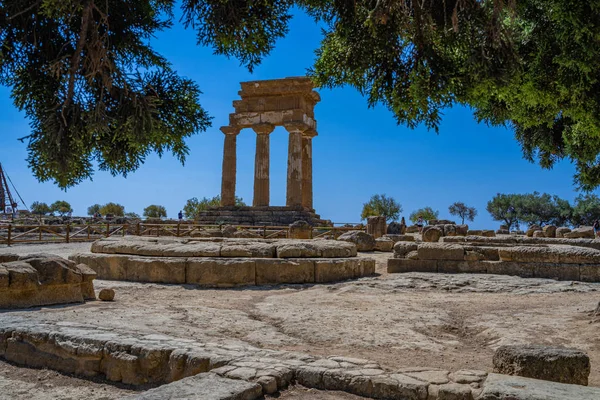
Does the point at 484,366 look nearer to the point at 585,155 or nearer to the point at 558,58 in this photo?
the point at 558,58

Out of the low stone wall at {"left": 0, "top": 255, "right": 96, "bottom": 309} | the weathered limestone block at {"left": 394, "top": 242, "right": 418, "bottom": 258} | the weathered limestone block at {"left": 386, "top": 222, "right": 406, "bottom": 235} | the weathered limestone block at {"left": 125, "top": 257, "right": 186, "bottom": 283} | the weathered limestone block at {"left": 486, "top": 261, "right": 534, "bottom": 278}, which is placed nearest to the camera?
the low stone wall at {"left": 0, "top": 255, "right": 96, "bottom": 309}

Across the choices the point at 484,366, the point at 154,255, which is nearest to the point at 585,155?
the point at 484,366

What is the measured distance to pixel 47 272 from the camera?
26.4 feet

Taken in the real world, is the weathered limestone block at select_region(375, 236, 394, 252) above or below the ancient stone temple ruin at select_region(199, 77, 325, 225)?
below

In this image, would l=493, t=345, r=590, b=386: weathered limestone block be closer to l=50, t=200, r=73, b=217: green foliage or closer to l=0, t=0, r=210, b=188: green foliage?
l=0, t=0, r=210, b=188: green foliage

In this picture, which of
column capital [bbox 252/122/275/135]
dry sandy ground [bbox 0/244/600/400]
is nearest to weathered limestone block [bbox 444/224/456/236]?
column capital [bbox 252/122/275/135]

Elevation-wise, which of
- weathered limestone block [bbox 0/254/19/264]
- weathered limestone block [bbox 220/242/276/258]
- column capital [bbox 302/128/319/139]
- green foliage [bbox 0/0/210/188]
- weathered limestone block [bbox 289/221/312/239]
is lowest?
weathered limestone block [bbox 0/254/19/264]

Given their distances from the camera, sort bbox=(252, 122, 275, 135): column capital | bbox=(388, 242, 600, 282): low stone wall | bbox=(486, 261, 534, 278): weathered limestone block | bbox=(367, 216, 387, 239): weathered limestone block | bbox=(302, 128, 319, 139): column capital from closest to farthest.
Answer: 1. bbox=(388, 242, 600, 282): low stone wall
2. bbox=(486, 261, 534, 278): weathered limestone block
3. bbox=(367, 216, 387, 239): weathered limestone block
4. bbox=(252, 122, 275, 135): column capital
5. bbox=(302, 128, 319, 139): column capital

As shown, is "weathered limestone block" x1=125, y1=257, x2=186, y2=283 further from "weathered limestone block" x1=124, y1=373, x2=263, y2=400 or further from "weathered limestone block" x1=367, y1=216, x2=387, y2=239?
"weathered limestone block" x1=367, y1=216, x2=387, y2=239

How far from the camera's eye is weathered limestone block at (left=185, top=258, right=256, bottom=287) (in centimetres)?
1060

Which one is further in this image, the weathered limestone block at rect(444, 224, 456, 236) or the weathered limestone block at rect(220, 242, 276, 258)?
the weathered limestone block at rect(444, 224, 456, 236)

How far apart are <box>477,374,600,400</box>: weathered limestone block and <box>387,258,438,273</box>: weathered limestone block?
8423 millimetres

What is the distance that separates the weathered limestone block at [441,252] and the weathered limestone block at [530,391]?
331 inches

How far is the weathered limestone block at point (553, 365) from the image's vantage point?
420 cm
